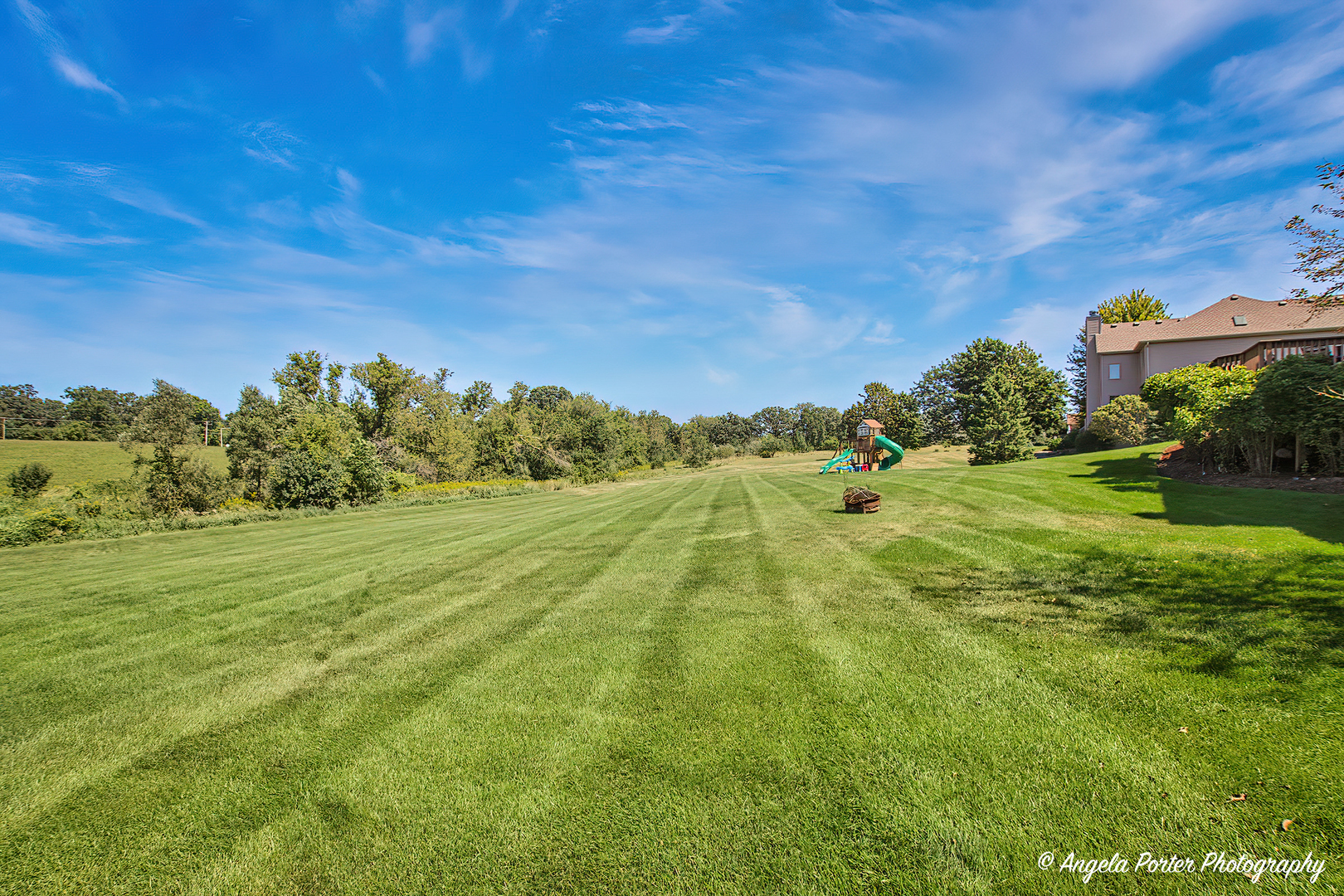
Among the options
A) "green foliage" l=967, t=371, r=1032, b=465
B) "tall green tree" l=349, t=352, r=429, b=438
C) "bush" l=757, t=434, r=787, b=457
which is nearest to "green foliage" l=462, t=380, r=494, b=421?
"tall green tree" l=349, t=352, r=429, b=438

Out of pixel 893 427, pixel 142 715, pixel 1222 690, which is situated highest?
pixel 893 427

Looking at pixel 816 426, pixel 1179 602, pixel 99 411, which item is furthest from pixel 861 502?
pixel 99 411

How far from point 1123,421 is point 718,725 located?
111ft

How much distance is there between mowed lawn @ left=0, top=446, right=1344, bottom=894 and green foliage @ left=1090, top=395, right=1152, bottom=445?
2481 cm

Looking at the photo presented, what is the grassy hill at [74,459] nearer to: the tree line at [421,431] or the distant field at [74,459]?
the distant field at [74,459]

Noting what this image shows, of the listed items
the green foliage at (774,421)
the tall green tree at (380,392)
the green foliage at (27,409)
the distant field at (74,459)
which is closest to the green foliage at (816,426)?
the green foliage at (774,421)

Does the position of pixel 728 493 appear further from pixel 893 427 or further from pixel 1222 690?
pixel 893 427

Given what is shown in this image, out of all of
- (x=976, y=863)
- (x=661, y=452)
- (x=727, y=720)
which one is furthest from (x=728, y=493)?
(x=661, y=452)

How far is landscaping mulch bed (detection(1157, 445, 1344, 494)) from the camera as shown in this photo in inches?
367

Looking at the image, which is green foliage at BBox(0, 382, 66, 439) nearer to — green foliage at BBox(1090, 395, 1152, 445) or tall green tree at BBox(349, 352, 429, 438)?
tall green tree at BBox(349, 352, 429, 438)

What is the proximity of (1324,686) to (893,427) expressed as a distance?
39657mm

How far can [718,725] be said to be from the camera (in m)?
3.63

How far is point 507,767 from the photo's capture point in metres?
3.37

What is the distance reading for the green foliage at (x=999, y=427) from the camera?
26.9 m
